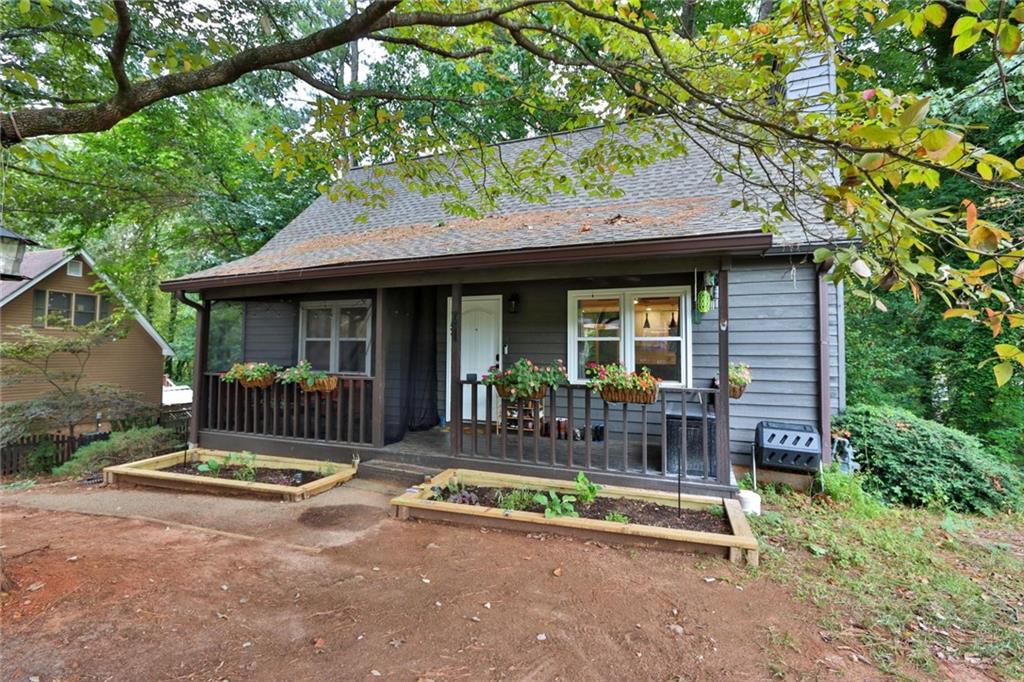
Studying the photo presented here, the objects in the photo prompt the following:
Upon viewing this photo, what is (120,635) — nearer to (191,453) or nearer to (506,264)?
(506,264)

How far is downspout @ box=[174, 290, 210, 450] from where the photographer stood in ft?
20.5

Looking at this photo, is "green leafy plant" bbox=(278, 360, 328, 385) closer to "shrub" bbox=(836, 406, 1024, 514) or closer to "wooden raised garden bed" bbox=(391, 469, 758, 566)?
"wooden raised garden bed" bbox=(391, 469, 758, 566)

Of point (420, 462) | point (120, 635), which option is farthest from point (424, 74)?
point (120, 635)

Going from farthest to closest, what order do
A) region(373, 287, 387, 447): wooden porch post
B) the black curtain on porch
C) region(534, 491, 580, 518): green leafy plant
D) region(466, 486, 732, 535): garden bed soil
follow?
1. the black curtain on porch
2. region(373, 287, 387, 447): wooden porch post
3. region(534, 491, 580, 518): green leafy plant
4. region(466, 486, 732, 535): garden bed soil

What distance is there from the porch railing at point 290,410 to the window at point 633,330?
109 inches

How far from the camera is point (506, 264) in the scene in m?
4.66

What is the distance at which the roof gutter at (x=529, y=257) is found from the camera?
3.91 m

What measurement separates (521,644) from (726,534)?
1.91m

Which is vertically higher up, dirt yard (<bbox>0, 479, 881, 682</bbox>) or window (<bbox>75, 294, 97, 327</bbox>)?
window (<bbox>75, 294, 97, 327</bbox>)

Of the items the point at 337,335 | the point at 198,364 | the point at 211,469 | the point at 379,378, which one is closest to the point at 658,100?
the point at 379,378

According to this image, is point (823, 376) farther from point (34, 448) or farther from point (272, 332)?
point (34, 448)

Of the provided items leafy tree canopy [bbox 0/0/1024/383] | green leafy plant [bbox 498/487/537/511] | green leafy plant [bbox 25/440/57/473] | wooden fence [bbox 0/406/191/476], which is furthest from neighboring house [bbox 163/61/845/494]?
green leafy plant [bbox 25/440/57/473]

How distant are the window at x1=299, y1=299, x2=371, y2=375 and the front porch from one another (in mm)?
39

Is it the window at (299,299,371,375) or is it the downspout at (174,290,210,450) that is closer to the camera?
the downspout at (174,290,210,450)
